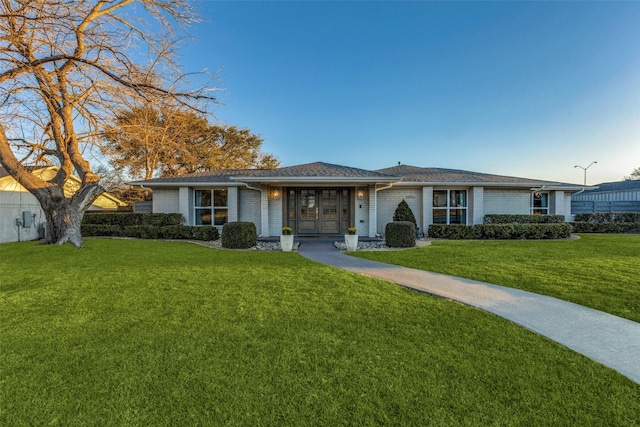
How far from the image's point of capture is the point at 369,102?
15.2m

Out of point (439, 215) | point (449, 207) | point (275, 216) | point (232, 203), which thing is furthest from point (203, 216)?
point (449, 207)

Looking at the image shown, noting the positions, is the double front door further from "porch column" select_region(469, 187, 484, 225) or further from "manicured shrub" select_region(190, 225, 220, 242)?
Result: "porch column" select_region(469, 187, 484, 225)

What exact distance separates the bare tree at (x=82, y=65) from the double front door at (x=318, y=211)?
6575 mm

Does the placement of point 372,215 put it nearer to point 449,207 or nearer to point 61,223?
point 449,207

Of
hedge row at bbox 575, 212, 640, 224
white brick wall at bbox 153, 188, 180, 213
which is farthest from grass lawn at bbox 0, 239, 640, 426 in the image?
hedge row at bbox 575, 212, 640, 224

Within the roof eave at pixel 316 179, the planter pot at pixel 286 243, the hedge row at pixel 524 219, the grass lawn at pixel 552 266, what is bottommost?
the grass lawn at pixel 552 266

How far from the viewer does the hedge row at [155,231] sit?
37.3ft

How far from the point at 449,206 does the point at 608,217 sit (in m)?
8.47

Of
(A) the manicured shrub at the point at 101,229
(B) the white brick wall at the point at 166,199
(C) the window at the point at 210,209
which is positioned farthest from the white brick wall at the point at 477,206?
(A) the manicured shrub at the point at 101,229

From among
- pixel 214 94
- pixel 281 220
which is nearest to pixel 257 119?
pixel 281 220

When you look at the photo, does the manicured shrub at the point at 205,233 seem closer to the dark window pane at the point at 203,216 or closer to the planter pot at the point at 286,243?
the dark window pane at the point at 203,216

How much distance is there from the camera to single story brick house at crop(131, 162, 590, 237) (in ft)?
41.2

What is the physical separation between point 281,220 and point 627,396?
11421 mm

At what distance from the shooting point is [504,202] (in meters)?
13.8
